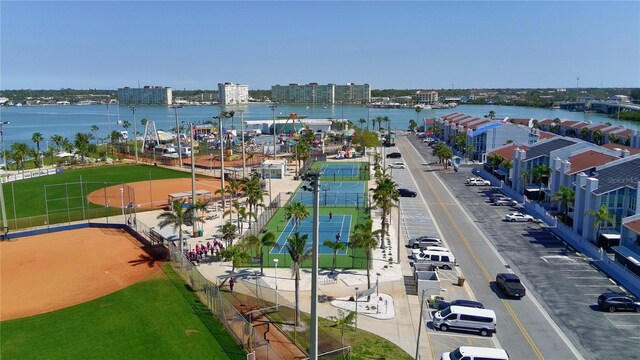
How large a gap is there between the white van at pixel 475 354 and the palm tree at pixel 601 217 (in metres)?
22.2

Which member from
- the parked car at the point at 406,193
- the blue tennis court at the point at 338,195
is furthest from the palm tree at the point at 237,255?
the parked car at the point at 406,193

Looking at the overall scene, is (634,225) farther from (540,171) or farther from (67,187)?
(67,187)

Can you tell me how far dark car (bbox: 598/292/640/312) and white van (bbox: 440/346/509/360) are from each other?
1051 centimetres

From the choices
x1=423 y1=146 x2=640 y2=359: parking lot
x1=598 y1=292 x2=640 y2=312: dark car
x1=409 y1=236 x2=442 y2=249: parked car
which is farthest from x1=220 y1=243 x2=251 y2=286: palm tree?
x1=598 y1=292 x2=640 y2=312: dark car

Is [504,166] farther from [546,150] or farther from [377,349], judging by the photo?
[377,349]

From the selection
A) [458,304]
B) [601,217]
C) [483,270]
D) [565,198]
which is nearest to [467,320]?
[458,304]

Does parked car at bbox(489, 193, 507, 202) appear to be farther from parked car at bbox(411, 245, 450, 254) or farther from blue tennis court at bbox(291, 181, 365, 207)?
parked car at bbox(411, 245, 450, 254)

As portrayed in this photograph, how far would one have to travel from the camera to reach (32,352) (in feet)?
80.8

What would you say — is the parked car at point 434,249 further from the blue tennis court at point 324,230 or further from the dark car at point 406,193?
the dark car at point 406,193

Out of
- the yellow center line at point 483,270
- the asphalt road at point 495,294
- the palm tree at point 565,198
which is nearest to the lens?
the asphalt road at point 495,294

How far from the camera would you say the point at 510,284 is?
3272 centimetres

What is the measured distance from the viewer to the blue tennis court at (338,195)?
59688mm

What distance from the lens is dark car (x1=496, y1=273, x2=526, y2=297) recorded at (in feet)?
105

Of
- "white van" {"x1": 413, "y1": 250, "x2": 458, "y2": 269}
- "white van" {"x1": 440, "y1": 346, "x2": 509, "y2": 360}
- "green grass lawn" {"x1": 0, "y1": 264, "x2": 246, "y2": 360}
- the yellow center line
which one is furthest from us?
"white van" {"x1": 413, "y1": 250, "x2": 458, "y2": 269}
